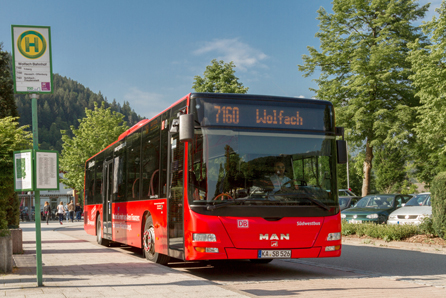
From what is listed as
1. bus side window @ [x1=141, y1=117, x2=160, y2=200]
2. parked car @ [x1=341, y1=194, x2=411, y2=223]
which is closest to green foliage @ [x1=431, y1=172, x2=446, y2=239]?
parked car @ [x1=341, y1=194, x2=411, y2=223]

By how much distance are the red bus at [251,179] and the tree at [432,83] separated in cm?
2156

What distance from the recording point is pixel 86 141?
53.6m

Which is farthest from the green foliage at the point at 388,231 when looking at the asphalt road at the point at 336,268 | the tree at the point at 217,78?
the tree at the point at 217,78

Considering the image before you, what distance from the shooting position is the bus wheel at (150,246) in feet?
36.1

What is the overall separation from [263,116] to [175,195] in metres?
2.13

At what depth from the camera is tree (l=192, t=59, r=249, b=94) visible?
1537 inches

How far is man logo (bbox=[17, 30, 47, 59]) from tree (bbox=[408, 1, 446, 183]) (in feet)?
82.2

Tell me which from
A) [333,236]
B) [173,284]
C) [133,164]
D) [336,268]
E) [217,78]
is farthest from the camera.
→ [217,78]

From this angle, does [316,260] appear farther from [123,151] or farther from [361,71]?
[361,71]

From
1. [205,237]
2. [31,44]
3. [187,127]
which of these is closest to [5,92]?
[31,44]

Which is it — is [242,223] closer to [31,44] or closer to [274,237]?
[274,237]

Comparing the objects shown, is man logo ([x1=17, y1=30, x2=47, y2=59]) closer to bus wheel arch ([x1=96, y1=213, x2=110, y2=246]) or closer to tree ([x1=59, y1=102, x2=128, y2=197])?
bus wheel arch ([x1=96, y1=213, x2=110, y2=246])

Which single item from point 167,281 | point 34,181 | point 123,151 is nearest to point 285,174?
point 167,281

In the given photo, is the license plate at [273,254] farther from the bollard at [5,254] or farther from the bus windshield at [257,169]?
the bollard at [5,254]
